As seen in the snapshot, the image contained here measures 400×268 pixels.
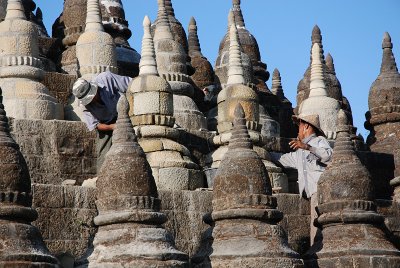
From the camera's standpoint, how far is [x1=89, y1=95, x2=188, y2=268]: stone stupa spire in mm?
16766

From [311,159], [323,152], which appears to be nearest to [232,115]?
[311,159]

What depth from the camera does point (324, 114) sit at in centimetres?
2628

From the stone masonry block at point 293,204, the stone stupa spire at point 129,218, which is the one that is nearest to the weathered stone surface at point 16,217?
the stone stupa spire at point 129,218

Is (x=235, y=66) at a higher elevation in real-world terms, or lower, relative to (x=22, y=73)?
higher

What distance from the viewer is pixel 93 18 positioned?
25750mm

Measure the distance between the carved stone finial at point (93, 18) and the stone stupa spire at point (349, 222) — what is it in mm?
7269

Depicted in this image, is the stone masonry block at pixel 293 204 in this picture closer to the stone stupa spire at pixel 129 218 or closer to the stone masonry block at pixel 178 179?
the stone masonry block at pixel 178 179

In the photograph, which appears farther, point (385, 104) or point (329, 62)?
point (329, 62)

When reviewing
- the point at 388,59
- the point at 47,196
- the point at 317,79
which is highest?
the point at 388,59

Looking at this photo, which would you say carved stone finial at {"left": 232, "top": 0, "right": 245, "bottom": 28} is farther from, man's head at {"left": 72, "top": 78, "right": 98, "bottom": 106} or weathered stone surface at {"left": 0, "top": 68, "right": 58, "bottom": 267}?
weathered stone surface at {"left": 0, "top": 68, "right": 58, "bottom": 267}

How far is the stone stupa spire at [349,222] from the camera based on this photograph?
19078mm

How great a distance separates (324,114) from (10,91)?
651 centimetres

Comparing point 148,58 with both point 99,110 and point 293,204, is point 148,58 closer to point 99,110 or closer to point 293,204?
point 99,110

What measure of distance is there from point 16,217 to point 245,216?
3270 mm
